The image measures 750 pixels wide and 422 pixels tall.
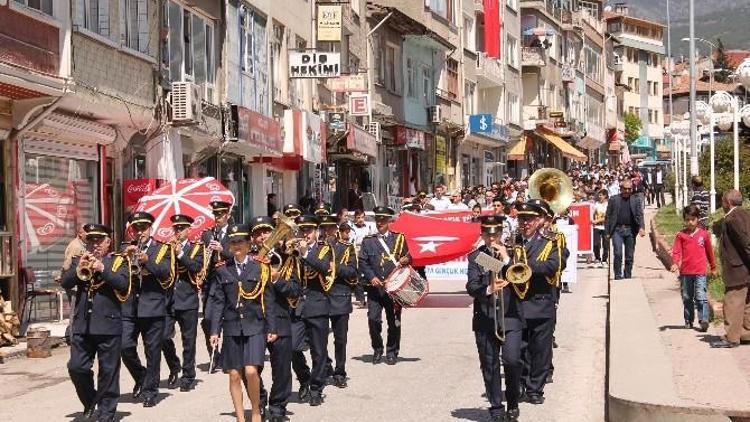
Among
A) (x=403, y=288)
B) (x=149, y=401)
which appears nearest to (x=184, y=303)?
(x=149, y=401)

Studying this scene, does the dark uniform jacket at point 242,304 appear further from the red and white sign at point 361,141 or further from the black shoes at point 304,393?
the red and white sign at point 361,141

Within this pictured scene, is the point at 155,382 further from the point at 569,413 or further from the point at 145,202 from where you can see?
the point at 145,202

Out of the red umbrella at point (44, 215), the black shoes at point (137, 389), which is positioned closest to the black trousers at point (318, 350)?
the black shoes at point (137, 389)

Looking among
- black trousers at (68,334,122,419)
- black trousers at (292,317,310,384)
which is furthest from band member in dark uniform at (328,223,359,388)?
black trousers at (68,334,122,419)

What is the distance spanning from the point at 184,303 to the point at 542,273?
4392 millimetres

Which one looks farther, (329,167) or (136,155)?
(329,167)

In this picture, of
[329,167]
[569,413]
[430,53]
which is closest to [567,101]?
[430,53]

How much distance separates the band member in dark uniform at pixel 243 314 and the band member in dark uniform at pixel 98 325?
1.12 m

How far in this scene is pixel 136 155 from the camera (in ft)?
80.1

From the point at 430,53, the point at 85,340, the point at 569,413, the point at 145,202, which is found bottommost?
the point at 569,413

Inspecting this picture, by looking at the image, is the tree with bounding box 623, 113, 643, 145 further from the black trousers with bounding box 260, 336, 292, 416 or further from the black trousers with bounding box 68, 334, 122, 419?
the black trousers with bounding box 68, 334, 122, 419

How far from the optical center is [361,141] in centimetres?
3853

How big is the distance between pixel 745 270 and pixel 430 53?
36399 mm

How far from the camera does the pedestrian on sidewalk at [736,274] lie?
47.8 ft
